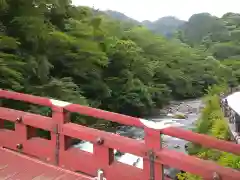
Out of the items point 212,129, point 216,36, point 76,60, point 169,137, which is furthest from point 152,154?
point 216,36

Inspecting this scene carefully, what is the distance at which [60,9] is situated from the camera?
15680mm

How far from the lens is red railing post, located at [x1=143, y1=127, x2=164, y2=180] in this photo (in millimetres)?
2168

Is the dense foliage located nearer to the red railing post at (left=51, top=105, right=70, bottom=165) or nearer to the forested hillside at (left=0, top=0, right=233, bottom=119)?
the forested hillside at (left=0, top=0, right=233, bottom=119)

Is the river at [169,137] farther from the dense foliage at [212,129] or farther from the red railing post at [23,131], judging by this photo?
the red railing post at [23,131]

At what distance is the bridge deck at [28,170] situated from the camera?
271 cm

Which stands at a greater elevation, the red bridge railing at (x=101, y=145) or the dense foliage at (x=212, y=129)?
the red bridge railing at (x=101, y=145)

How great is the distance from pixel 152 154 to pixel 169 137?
1535 centimetres

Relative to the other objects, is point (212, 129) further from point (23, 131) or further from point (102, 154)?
point (102, 154)

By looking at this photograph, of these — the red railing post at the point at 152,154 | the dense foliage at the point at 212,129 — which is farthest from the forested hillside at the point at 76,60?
the red railing post at the point at 152,154

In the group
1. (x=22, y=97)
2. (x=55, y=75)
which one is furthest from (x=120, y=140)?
(x=55, y=75)

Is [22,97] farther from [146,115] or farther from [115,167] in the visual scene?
[146,115]

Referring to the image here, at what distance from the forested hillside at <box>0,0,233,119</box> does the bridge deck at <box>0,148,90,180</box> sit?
8.35m

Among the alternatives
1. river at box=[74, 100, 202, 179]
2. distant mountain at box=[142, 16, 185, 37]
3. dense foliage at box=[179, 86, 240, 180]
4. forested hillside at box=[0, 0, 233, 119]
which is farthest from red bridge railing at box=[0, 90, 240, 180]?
distant mountain at box=[142, 16, 185, 37]

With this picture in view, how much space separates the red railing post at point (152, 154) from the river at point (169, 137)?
23.7ft
